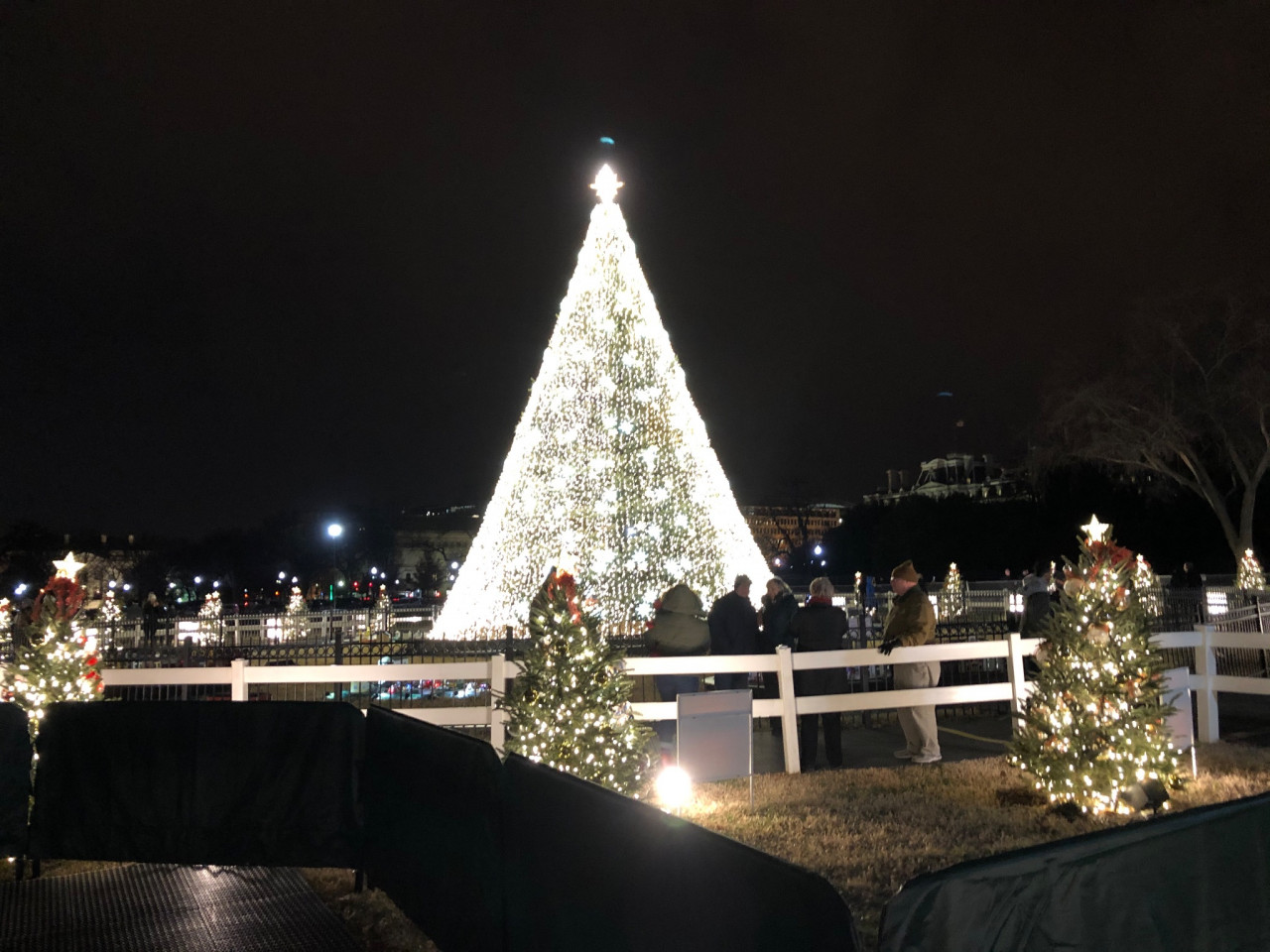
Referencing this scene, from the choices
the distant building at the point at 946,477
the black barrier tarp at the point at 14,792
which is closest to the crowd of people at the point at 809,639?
the black barrier tarp at the point at 14,792

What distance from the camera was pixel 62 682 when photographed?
8.29m

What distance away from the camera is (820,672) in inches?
374

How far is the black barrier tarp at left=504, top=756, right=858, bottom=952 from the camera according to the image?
2.46 m

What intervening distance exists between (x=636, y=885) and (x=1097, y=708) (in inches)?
209

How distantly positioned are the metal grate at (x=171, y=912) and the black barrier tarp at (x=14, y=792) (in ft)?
1.00

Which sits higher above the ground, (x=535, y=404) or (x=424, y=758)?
(x=535, y=404)

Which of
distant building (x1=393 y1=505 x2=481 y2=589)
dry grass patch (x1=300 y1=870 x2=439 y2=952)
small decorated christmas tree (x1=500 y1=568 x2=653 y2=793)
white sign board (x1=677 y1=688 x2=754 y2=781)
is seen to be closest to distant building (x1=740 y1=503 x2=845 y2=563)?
distant building (x1=393 y1=505 x2=481 y2=589)

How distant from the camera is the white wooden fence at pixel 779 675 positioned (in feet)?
27.9

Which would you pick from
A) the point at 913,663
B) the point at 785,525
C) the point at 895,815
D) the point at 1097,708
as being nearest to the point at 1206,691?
the point at 913,663

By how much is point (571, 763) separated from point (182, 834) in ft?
8.12

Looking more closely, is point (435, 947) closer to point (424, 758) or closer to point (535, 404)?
→ point (424, 758)

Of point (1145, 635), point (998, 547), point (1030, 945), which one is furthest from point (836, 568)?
point (1030, 945)

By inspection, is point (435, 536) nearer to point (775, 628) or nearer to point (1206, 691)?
point (775, 628)

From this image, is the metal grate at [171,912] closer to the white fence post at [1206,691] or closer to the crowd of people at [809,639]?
the crowd of people at [809,639]
